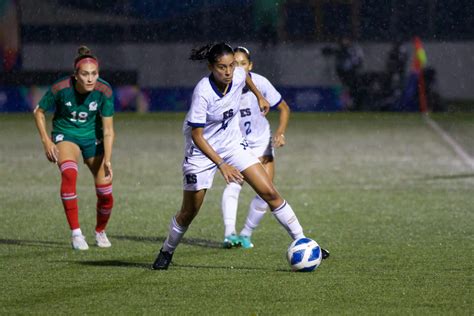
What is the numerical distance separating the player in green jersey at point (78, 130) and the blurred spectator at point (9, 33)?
2358cm

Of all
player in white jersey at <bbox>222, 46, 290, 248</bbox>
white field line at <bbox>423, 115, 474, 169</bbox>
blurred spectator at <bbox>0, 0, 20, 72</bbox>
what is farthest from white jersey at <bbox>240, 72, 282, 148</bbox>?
blurred spectator at <bbox>0, 0, 20, 72</bbox>

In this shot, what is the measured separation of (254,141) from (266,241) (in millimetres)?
1027

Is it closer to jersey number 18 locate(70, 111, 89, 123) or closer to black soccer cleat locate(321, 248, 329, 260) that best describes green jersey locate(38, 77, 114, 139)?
jersey number 18 locate(70, 111, 89, 123)

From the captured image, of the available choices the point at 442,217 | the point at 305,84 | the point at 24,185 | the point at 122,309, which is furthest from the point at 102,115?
the point at 305,84

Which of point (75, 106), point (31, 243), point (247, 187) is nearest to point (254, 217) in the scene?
point (75, 106)

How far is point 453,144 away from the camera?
21.8 meters

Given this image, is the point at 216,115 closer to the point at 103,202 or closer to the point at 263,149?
the point at 263,149

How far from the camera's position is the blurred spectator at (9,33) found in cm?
3375

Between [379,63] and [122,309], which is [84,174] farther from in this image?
[379,63]

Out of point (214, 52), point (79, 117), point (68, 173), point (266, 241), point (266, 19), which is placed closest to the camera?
point (214, 52)

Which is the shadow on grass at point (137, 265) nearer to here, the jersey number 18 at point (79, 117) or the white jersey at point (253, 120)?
the jersey number 18 at point (79, 117)

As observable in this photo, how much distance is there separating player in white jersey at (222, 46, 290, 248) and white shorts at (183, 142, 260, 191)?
4.46 feet

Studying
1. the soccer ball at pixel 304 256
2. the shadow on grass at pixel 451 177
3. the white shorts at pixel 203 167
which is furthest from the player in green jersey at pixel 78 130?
the shadow on grass at pixel 451 177

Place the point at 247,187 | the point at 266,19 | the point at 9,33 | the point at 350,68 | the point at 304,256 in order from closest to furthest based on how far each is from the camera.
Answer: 1. the point at 304,256
2. the point at 247,187
3. the point at 350,68
4. the point at 9,33
5. the point at 266,19
